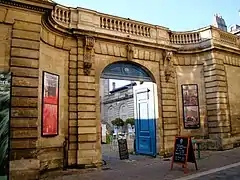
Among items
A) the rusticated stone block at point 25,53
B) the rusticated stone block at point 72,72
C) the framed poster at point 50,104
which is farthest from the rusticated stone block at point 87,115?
the rusticated stone block at point 25,53

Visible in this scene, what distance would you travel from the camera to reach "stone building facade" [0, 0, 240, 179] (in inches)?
259

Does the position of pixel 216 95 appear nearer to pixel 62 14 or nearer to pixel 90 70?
pixel 90 70

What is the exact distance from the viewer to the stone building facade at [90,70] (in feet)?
21.6

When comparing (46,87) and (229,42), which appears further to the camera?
(229,42)

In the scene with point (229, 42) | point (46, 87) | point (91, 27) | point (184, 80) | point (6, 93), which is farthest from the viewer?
point (229, 42)

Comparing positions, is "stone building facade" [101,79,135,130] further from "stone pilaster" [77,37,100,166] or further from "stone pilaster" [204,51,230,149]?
"stone pilaster" [77,37,100,166]

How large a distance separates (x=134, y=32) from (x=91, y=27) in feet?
6.63

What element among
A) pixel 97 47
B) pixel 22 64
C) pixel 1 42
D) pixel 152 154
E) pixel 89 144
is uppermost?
pixel 97 47

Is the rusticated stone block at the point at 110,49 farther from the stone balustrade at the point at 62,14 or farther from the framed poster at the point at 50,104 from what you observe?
the framed poster at the point at 50,104

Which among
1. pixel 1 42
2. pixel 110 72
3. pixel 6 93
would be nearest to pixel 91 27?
pixel 110 72

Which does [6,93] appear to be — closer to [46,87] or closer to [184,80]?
[46,87]

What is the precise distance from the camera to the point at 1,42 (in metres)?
6.52

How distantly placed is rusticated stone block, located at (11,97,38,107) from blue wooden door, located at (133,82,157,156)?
5407 millimetres

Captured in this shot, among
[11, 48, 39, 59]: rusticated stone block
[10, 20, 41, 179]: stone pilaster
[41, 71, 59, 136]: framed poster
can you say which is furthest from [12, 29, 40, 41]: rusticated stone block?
[41, 71, 59, 136]: framed poster
